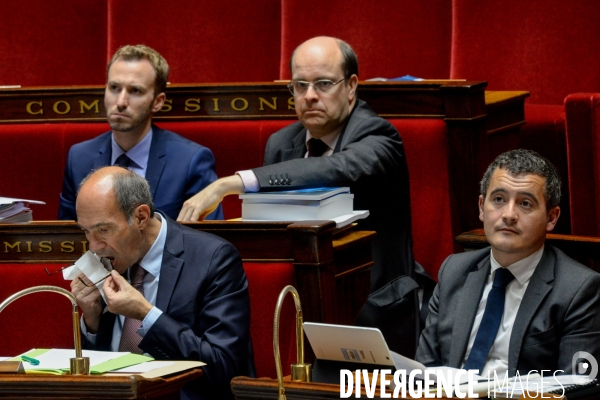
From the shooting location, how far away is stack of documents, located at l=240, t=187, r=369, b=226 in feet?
5.70

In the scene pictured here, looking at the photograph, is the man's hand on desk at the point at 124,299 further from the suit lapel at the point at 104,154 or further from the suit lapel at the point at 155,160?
the suit lapel at the point at 104,154

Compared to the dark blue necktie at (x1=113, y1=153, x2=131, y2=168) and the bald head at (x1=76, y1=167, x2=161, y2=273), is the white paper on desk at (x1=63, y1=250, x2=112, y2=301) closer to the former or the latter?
the bald head at (x1=76, y1=167, x2=161, y2=273)

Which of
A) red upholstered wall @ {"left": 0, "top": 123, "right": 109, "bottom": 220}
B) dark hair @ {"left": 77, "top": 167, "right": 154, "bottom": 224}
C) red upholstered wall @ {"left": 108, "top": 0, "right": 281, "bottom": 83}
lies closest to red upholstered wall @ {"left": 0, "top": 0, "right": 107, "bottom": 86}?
red upholstered wall @ {"left": 108, "top": 0, "right": 281, "bottom": 83}

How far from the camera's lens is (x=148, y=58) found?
7.28 feet

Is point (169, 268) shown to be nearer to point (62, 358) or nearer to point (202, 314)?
point (202, 314)

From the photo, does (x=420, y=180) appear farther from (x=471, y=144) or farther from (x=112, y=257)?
(x=112, y=257)

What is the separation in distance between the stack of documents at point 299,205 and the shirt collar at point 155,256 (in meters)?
0.21

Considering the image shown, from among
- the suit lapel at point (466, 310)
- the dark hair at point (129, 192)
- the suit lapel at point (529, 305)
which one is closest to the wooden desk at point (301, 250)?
the dark hair at point (129, 192)

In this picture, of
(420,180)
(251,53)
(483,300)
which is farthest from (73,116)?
(483,300)

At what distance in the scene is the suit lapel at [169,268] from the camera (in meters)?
1.58

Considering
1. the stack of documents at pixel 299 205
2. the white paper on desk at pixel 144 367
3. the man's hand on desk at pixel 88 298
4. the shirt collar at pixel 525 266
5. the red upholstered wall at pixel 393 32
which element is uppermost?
the red upholstered wall at pixel 393 32

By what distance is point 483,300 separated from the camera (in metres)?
1.54

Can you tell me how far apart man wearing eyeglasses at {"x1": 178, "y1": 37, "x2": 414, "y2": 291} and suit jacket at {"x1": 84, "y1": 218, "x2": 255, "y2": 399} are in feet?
0.67

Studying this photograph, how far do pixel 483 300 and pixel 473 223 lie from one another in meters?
0.57
